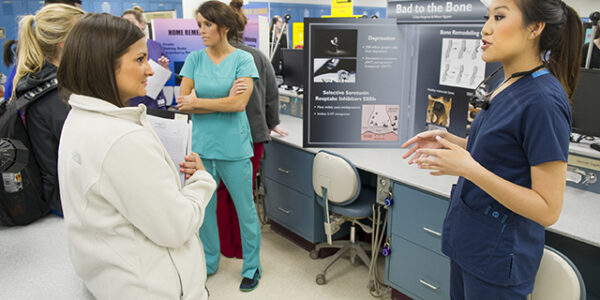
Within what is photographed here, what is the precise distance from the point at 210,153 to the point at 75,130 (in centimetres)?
141

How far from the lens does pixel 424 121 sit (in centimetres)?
250

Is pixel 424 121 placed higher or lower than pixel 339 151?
higher

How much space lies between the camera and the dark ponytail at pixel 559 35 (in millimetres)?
1104

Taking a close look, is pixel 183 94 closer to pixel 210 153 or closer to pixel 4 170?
pixel 210 153

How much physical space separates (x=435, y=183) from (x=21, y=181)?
1.74 metres

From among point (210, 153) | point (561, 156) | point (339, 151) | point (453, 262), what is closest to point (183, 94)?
point (210, 153)

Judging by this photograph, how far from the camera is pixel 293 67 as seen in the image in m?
4.16

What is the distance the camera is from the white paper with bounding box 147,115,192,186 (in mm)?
1427

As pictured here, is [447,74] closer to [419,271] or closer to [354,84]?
[354,84]

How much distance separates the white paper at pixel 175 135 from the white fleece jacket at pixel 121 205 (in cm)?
40

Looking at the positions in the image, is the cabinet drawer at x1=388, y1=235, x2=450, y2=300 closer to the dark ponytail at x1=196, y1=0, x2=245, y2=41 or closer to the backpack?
the dark ponytail at x1=196, y1=0, x2=245, y2=41

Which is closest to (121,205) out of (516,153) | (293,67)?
(516,153)

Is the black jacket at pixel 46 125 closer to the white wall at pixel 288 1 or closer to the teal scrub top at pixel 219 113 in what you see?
the teal scrub top at pixel 219 113

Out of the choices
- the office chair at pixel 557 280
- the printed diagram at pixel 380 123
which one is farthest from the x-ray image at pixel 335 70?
the office chair at pixel 557 280
